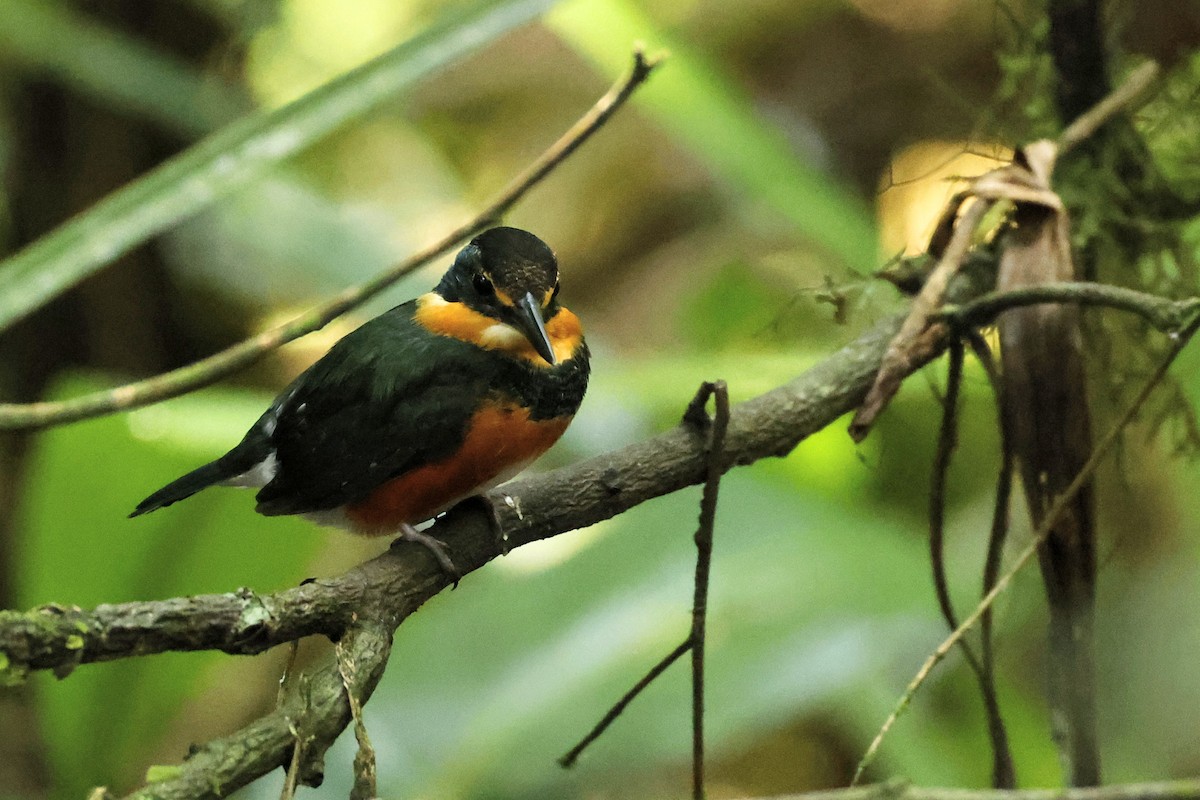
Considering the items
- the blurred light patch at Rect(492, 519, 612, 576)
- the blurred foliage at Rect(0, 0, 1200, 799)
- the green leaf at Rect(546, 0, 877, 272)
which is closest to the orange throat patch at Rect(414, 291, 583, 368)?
the blurred foliage at Rect(0, 0, 1200, 799)

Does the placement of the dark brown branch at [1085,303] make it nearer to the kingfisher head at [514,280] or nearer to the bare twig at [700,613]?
the bare twig at [700,613]

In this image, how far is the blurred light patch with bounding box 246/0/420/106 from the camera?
4227 mm

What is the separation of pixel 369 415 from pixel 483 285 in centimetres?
23

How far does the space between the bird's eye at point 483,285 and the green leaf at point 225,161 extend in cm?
26

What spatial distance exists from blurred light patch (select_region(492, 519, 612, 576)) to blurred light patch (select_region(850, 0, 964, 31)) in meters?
2.37

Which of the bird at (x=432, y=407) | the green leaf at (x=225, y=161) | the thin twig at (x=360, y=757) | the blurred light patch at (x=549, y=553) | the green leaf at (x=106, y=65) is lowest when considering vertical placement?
the thin twig at (x=360, y=757)

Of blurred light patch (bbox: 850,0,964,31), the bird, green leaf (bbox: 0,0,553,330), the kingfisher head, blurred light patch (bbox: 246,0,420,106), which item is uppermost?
blurred light patch (bbox: 246,0,420,106)

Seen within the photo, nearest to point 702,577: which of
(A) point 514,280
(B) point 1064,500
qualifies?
(B) point 1064,500

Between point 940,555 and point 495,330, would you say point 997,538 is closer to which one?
point 940,555

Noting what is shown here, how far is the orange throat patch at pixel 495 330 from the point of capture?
156cm

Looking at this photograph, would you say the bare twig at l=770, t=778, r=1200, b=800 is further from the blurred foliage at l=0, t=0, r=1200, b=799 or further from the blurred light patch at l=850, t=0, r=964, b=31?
the blurred light patch at l=850, t=0, r=964, b=31

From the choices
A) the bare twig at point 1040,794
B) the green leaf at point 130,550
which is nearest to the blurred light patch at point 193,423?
the green leaf at point 130,550

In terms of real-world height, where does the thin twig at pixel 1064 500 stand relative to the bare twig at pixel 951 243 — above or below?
below

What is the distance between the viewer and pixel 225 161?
4.74 ft
